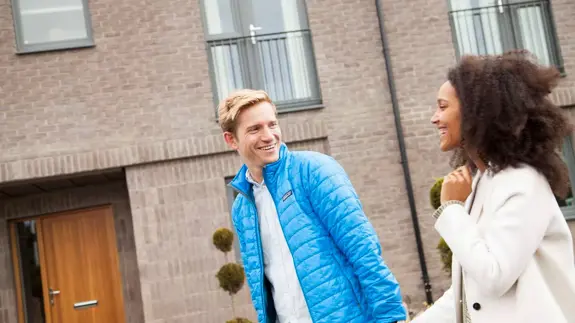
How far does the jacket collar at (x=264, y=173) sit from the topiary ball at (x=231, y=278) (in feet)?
20.3

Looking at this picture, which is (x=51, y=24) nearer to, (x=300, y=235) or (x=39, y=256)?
(x=39, y=256)

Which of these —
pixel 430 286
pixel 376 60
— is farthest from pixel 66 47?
pixel 430 286

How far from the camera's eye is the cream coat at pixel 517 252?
2.12 meters

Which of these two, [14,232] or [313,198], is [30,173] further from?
[313,198]

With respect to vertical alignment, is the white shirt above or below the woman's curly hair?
below

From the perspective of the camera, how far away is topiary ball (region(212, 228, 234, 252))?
9578 millimetres

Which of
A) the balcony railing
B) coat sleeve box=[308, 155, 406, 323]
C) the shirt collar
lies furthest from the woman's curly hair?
the balcony railing

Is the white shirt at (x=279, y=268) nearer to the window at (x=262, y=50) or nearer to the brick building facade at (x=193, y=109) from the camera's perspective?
the brick building facade at (x=193, y=109)

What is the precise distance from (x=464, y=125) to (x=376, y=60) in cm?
890

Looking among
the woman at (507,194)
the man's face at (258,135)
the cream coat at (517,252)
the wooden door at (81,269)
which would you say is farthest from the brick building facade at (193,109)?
the cream coat at (517,252)

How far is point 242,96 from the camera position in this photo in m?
3.35

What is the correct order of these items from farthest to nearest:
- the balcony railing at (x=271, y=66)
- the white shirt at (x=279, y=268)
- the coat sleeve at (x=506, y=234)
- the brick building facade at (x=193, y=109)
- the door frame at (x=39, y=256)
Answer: the door frame at (x=39, y=256) → the balcony railing at (x=271, y=66) → the brick building facade at (x=193, y=109) → the white shirt at (x=279, y=268) → the coat sleeve at (x=506, y=234)

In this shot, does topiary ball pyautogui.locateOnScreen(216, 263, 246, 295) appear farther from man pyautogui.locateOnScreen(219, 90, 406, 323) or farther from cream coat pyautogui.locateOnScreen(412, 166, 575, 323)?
cream coat pyautogui.locateOnScreen(412, 166, 575, 323)

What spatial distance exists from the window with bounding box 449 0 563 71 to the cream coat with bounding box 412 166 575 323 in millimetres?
9661
